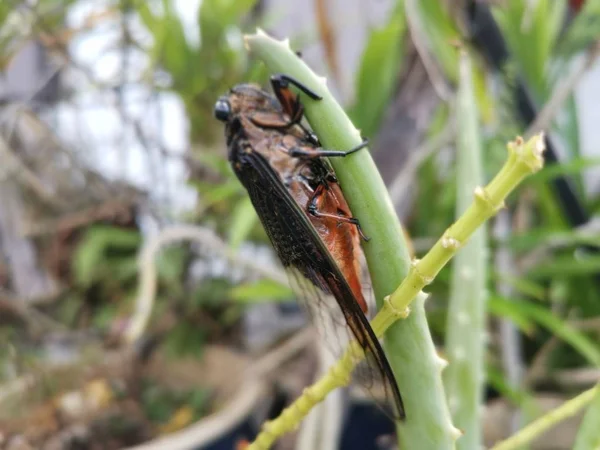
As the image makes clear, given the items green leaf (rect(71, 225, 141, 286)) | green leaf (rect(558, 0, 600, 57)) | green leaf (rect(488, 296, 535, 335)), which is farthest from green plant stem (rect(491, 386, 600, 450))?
green leaf (rect(71, 225, 141, 286))

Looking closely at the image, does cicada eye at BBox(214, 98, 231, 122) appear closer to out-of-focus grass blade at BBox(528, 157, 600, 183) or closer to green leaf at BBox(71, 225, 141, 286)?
out-of-focus grass blade at BBox(528, 157, 600, 183)

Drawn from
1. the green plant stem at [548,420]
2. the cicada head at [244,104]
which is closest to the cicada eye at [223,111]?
the cicada head at [244,104]

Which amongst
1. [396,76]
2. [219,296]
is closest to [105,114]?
[219,296]

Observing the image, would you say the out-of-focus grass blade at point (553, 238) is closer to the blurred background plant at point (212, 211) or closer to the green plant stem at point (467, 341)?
the blurred background plant at point (212, 211)

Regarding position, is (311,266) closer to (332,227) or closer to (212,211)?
(332,227)

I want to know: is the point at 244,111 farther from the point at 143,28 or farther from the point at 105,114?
the point at 105,114

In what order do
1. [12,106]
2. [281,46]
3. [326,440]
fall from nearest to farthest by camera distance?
[281,46], [326,440], [12,106]
